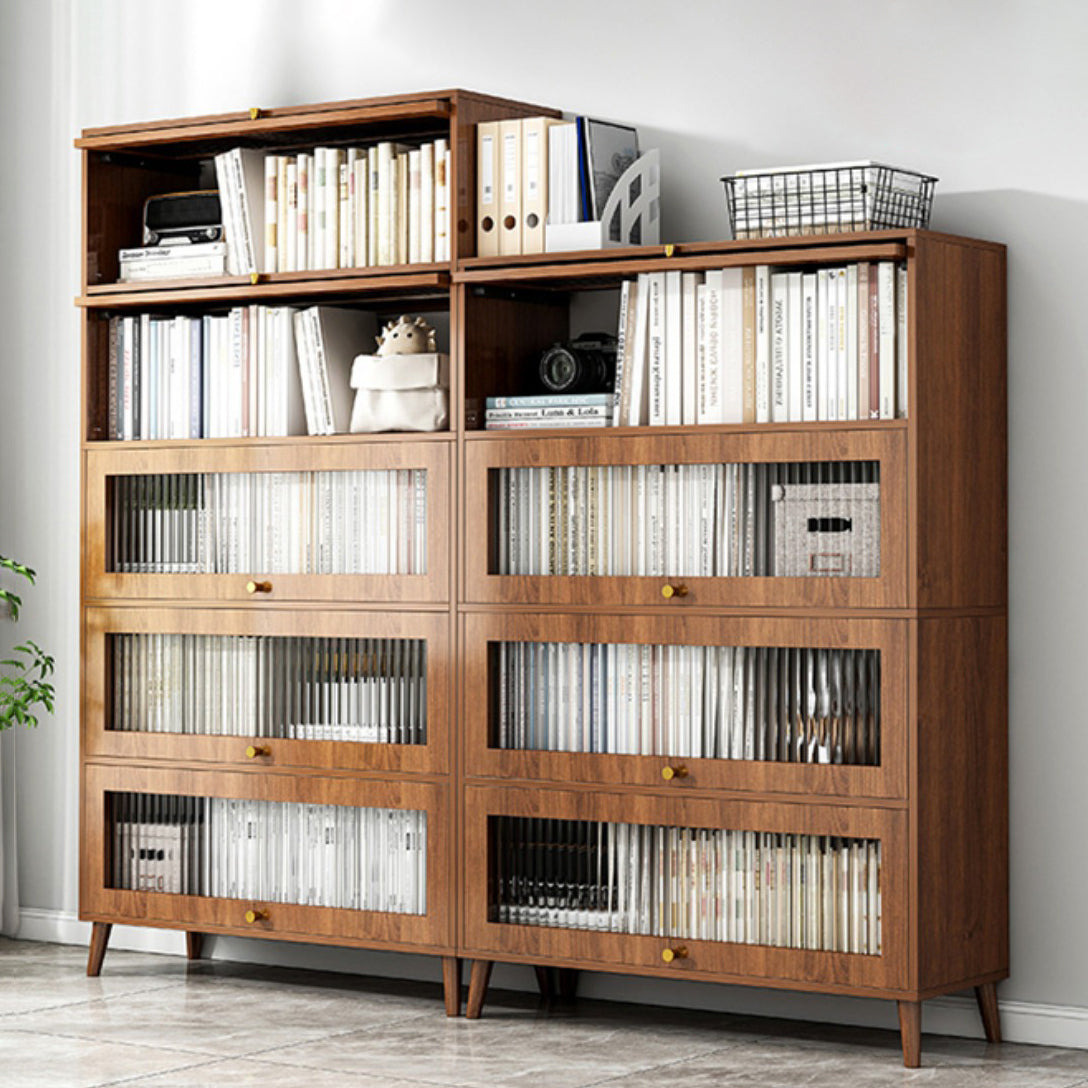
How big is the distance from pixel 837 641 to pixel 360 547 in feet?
3.72

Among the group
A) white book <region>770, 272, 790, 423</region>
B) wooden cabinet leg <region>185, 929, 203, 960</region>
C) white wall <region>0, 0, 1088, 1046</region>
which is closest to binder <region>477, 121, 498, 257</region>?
white wall <region>0, 0, 1088, 1046</region>

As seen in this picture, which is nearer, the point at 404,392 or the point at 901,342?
the point at 901,342

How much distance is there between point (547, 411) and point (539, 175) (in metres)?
0.50

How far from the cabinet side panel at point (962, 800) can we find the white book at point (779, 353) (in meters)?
0.51

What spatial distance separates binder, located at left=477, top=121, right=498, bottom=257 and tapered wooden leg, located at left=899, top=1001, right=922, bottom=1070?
1757 mm

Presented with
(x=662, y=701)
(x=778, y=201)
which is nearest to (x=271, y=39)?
(x=778, y=201)

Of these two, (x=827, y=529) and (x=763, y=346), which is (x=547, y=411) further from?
(x=827, y=529)

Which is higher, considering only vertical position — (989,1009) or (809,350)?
(809,350)

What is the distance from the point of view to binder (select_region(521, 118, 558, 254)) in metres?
4.38

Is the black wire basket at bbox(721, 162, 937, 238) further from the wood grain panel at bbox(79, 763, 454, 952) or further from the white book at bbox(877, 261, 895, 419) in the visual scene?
the wood grain panel at bbox(79, 763, 454, 952)

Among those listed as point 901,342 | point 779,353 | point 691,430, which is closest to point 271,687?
point 691,430

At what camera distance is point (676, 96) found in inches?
180

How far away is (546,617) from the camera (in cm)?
430

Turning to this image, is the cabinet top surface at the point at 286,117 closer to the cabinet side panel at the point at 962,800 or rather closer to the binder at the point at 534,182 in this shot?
the binder at the point at 534,182
